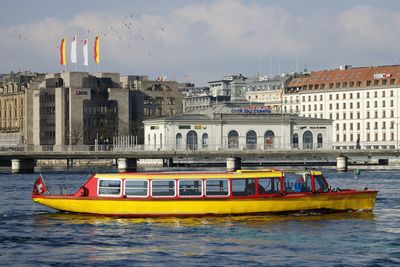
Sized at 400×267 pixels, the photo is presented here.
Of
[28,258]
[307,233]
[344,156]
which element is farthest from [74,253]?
[344,156]

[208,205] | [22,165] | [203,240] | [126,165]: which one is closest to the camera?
[203,240]

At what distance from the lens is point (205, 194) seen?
6919 centimetres

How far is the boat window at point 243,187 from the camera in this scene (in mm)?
68875

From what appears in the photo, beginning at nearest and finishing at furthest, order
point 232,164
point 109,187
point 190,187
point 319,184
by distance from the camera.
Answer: point 190,187, point 109,187, point 319,184, point 232,164

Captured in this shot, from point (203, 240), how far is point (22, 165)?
127 metres

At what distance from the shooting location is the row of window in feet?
227

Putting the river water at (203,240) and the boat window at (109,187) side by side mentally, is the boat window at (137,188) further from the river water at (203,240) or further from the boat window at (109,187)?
the river water at (203,240)

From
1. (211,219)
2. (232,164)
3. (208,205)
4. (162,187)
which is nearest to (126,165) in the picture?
(232,164)

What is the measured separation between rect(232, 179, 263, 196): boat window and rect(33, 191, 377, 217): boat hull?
2.02 feet

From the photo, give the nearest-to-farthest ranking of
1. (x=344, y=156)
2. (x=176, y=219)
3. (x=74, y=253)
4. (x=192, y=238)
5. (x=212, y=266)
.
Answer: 1. (x=212, y=266)
2. (x=74, y=253)
3. (x=192, y=238)
4. (x=176, y=219)
5. (x=344, y=156)

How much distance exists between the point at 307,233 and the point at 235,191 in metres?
8.37

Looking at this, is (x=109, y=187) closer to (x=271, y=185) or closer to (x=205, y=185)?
(x=205, y=185)

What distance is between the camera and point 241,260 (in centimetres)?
5209

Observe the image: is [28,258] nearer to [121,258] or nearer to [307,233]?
[121,258]
